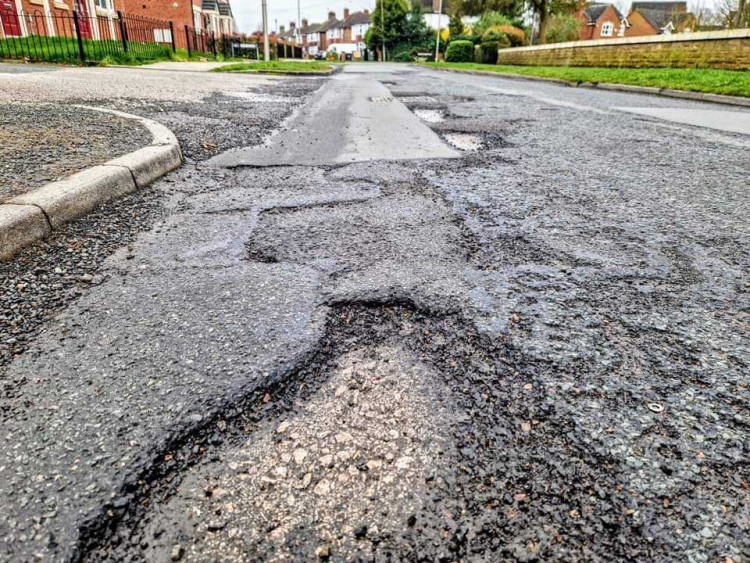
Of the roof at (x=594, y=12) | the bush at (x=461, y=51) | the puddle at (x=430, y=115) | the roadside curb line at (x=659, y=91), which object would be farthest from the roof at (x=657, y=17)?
the puddle at (x=430, y=115)

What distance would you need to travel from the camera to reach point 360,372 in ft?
4.62

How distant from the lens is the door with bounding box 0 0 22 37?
18.2 metres

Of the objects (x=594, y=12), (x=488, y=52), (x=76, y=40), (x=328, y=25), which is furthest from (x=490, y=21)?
(x=328, y=25)

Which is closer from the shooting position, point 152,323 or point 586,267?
point 152,323

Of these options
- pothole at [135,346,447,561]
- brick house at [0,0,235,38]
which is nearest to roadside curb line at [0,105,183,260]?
pothole at [135,346,447,561]

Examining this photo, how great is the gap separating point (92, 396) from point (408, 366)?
92 cm

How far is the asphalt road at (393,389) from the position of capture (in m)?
0.95

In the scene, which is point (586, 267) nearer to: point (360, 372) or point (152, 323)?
point (360, 372)

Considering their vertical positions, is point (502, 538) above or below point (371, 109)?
below

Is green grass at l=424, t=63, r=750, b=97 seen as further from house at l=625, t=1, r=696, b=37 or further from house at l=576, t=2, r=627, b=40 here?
house at l=625, t=1, r=696, b=37

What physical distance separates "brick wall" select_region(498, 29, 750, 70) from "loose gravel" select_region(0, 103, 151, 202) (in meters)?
15.1

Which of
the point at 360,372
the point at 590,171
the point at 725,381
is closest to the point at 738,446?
the point at 725,381

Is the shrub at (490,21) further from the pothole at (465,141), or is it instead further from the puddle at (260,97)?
the pothole at (465,141)

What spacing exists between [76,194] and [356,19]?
352 ft
